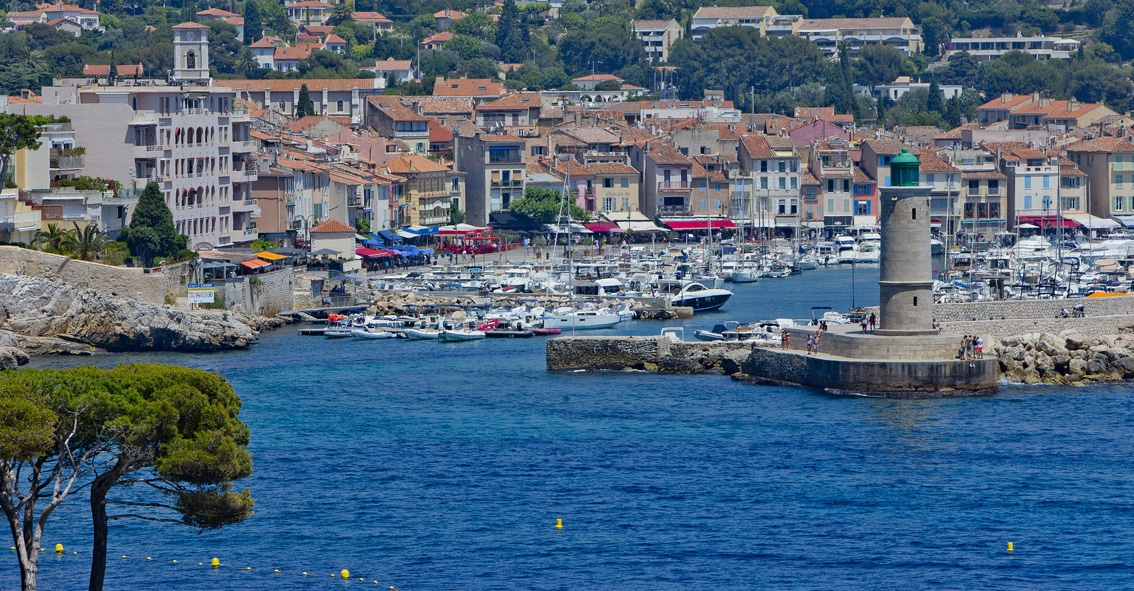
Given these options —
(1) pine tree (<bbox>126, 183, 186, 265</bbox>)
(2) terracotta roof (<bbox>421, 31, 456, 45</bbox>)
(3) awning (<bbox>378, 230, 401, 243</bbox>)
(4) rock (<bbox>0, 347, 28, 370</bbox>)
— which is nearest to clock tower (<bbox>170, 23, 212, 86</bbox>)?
(3) awning (<bbox>378, 230, 401, 243</bbox>)

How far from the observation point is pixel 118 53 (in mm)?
140000

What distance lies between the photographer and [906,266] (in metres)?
42.5

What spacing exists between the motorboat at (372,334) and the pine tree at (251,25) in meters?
113

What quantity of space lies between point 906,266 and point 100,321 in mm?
22370

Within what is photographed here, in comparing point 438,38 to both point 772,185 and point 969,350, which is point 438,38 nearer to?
point 772,185

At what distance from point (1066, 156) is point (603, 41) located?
74351mm

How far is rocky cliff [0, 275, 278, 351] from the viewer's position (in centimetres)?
5147

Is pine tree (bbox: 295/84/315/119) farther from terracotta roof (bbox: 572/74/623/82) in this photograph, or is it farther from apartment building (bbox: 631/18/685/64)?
apartment building (bbox: 631/18/685/64)

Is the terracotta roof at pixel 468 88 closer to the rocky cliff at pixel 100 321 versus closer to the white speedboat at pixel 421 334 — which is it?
the white speedboat at pixel 421 334

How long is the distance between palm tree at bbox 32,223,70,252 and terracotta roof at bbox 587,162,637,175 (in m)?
38.9

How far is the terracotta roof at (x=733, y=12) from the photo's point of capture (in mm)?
183375

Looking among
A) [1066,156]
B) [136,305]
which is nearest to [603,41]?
[1066,156]

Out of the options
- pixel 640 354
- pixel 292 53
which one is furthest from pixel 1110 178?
pixel 292 53

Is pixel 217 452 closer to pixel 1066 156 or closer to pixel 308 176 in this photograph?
pixel 308 176
